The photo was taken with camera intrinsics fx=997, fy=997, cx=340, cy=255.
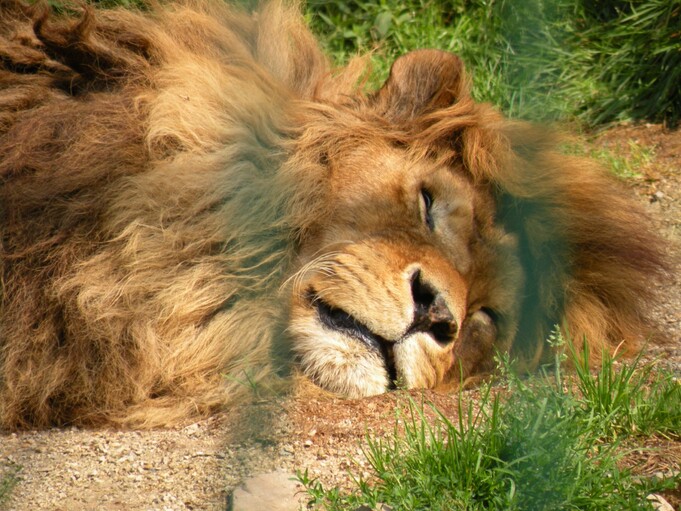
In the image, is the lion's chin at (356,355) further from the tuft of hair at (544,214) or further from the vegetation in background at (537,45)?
the vegetation in background at (537,45)

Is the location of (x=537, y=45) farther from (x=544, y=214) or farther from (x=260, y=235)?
(x=260, y=235)

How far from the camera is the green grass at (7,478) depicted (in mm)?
2650

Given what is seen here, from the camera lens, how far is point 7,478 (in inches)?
108

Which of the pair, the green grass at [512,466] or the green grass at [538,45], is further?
the green grass at [538,45]

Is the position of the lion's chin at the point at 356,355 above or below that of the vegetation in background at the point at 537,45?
below

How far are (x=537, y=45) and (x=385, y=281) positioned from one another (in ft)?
9.43

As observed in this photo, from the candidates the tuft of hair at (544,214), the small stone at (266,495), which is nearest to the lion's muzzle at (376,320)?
the tuft of hair at (544,214)

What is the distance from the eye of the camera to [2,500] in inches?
104

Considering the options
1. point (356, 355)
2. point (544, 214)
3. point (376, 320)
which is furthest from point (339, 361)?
point (544, 214)

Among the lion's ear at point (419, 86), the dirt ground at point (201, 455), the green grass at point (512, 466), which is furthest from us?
the lion's ear at point (419, 86)

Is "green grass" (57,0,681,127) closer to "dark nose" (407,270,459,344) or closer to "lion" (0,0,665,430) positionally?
"lion" (0,0,665,430)

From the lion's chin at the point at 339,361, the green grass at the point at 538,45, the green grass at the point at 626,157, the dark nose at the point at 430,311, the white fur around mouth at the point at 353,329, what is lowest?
the lion's chin at the point at 339,361

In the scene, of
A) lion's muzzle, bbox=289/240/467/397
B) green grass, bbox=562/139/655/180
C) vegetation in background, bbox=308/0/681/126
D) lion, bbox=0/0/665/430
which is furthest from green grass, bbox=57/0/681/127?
lion's muzzle, bbox=289/240/467/397

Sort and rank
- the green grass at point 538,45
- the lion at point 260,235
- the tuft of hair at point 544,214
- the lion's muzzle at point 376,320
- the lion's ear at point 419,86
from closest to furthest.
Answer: the lion's muzzle at point 376,320 → the lion at point 260,235 → the tuft of hair at point 544,214 → the lion's ear at point 419,86 → the green grass at point 538,45
